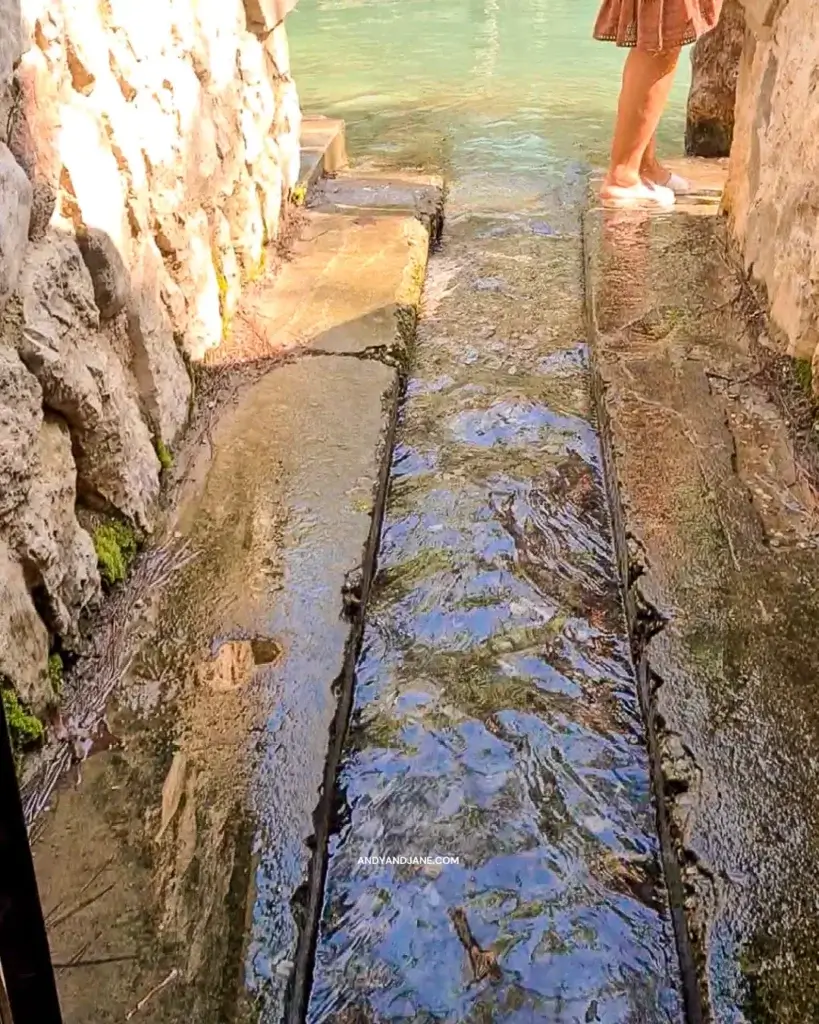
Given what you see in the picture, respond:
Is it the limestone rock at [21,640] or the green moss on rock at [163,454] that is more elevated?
the limestone rock at [21,640]

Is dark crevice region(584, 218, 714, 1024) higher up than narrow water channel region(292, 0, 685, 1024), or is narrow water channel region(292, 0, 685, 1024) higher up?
dark crevice region(584, 218, 714, 1024)

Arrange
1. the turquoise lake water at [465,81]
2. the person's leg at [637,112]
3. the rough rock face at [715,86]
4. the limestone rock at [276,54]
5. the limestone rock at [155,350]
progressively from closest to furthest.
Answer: the limestone rock at [155,350] → the limestone rock at [276,54] → the person's leg at [637,112] → the rough rock face at [715,86] → the turquoise lake water at [465,81]

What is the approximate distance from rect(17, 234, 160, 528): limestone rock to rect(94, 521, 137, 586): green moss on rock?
0.04 meters

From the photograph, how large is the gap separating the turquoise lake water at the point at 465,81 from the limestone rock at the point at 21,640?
13.3 ft

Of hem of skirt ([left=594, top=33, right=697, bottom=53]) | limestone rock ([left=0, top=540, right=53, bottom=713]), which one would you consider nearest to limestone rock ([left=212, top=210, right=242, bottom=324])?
limestone rock ([left=0, top=540, right=53, bottom=713])

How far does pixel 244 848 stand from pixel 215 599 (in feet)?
2.20

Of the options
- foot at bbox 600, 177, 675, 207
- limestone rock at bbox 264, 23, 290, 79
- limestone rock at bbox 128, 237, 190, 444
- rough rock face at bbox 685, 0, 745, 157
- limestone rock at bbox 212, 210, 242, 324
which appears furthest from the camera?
rough rock face at bbox 685, 0, 745, 157

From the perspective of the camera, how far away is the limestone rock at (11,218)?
1.81 m

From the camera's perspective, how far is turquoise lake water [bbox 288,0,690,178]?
5.72 meters

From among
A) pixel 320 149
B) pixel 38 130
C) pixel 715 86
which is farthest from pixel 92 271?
pixel 715 86

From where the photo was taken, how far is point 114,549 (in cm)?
223

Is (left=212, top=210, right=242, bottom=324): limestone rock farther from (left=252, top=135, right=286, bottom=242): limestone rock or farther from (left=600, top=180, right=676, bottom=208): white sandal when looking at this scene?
(left=600, top=180, right=676, bottom=208): white sandal

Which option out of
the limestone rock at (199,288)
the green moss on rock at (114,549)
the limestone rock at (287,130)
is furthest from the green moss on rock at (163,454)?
the limestone rock at (287,130)

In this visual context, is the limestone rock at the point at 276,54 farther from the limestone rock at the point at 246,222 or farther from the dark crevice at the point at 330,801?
the dark crevice at the point at 330,801
